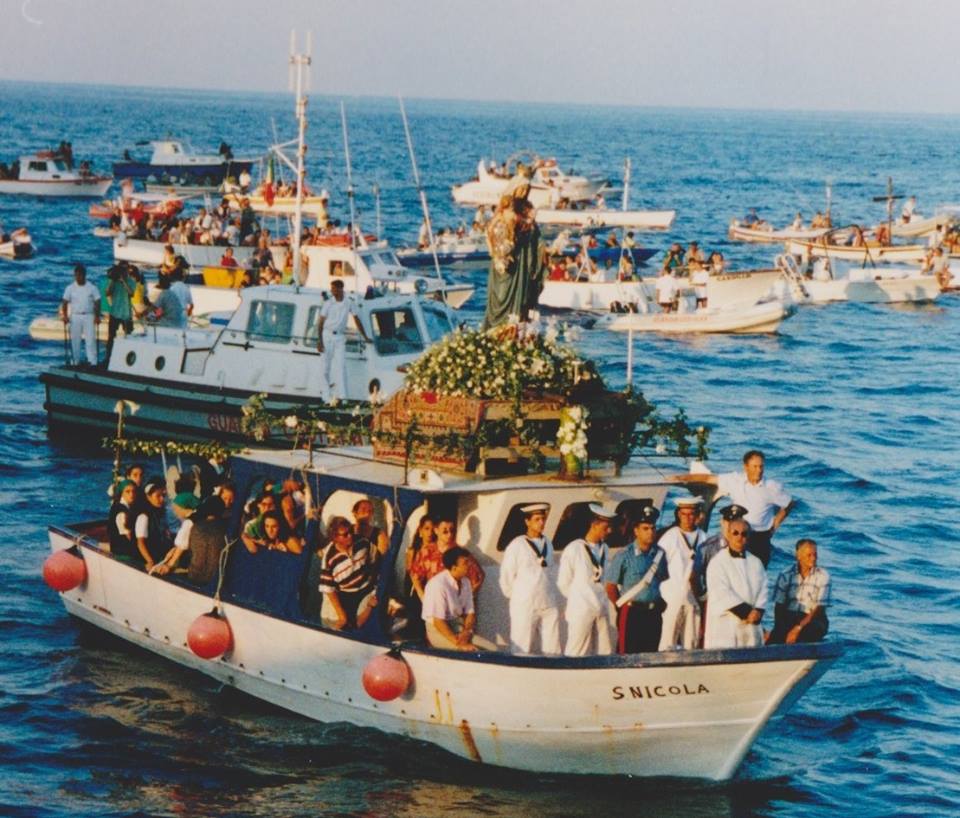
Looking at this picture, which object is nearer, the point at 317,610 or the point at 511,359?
the point at 511,359

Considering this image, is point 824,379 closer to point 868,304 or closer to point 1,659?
point 868,304

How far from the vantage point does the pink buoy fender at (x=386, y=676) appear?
15383 millimetres

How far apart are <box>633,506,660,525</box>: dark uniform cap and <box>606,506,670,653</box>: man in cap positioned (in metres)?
0.06

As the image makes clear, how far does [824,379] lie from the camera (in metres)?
42.4

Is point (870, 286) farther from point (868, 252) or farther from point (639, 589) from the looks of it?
point (639, 589)

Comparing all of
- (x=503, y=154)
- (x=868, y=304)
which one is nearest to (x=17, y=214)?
(x=868, y=304)

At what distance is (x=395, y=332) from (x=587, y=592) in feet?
46.1

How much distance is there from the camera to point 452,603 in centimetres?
1531

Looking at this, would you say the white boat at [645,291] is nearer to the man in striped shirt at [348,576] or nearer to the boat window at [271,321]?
the boat window at [271,321]

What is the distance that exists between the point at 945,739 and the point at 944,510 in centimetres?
1087

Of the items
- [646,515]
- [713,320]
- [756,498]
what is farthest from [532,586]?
[713,320]

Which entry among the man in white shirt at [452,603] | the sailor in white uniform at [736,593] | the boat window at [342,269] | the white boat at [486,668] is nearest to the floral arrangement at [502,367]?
the white boat at [486,668]

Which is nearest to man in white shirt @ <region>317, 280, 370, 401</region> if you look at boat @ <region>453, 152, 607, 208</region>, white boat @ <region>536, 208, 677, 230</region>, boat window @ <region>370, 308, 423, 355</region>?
boat window @ <region>370, 308, 423, 355</region>

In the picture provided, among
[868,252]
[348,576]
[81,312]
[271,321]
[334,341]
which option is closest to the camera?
[348,576]
